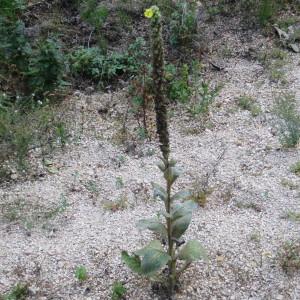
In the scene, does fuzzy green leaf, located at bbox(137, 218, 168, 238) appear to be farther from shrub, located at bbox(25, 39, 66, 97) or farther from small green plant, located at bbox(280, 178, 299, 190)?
shrub, located at bbox(25, 39, 66, 97)

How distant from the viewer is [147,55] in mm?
6559

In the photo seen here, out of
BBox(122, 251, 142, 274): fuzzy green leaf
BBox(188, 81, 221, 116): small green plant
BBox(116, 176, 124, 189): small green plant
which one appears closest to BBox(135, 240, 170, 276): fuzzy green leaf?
BBox(122, 251, 142, 274): fuzzy green leaf

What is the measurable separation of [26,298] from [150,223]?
105cm

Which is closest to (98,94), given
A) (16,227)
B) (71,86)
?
(71,86)

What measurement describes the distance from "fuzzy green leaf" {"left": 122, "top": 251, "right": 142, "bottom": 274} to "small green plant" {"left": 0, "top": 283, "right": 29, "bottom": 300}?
0.73 m

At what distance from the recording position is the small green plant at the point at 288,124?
5.20m

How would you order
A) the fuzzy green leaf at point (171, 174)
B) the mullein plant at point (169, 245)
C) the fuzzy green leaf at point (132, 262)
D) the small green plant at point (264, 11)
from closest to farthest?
the fuzzy green leaf at point (171, 174) → the mullein plant at point (169, 245) → the fuzzy green leaf at point (132, 262) → the small green plant at point (264, 11)

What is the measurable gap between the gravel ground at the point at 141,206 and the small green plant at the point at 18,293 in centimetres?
6

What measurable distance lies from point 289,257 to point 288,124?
5.07 feet

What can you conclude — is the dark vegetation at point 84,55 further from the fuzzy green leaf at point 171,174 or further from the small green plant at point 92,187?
the fuzzy green leaf at point 171,174

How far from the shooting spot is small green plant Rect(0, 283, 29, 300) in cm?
391

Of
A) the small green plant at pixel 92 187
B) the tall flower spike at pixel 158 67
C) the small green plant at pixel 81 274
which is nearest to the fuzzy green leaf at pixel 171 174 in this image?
the tall flower spike at pixel 158 67

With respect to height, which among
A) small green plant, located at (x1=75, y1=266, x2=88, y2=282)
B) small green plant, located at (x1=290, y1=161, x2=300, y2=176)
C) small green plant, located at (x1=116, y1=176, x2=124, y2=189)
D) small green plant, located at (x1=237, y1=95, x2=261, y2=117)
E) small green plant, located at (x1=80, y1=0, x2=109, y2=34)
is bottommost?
small green plant, located at (x1=75, y1=266, x2=88, y2=282)

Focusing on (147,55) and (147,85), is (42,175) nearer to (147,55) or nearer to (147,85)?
(147,85)
